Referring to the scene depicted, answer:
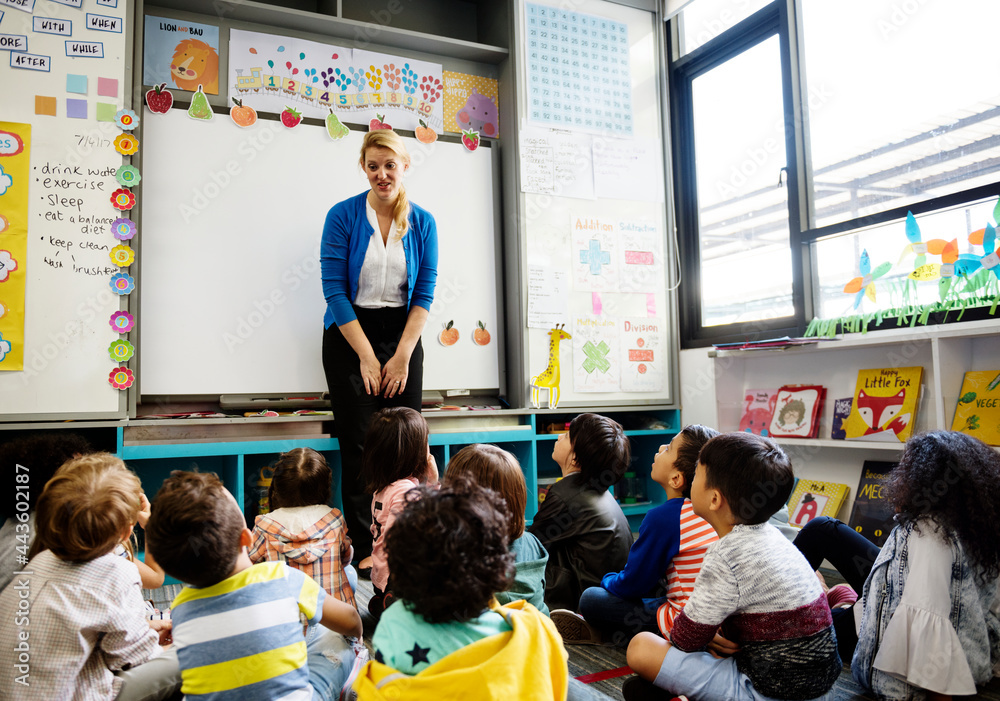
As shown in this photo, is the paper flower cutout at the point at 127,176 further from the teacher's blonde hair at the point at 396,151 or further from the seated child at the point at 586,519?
the seated child at the point at 586,519

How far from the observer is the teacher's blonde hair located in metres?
2.55

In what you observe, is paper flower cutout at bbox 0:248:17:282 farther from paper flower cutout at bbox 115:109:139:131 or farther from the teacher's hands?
the teacher's hands

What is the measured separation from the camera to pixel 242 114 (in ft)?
9.46

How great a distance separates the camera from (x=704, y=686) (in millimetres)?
1320

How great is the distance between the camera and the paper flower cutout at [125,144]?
100 inches

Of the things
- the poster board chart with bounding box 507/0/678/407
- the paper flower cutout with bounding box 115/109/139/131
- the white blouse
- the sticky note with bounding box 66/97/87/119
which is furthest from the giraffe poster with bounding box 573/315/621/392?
the sticky note with bounding box 66/97/87/119

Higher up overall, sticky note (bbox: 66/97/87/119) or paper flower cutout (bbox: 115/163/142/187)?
sticky note (bbox: 66/97/87/119)

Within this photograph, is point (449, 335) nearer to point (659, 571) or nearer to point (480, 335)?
point (480, 335)

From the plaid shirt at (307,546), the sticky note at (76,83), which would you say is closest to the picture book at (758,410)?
the plaid shirt at (307,546)

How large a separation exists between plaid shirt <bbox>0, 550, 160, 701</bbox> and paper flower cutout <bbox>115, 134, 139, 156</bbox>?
182 cm

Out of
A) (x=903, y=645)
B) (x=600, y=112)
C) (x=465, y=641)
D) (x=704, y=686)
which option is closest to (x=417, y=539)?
(x=465, y=641)

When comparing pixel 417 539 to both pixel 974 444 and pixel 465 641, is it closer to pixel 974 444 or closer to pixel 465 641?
pixel 465 641

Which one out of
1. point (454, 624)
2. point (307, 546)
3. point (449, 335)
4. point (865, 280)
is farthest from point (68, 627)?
point (865, 280)

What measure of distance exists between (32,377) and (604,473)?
194 cm
